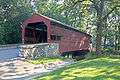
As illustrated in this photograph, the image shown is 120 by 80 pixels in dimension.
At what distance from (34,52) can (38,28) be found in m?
14.1

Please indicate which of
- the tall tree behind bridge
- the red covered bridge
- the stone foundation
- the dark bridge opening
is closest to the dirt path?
the stone foundation

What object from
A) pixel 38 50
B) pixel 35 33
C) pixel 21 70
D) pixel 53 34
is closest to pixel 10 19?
pixel 35 33

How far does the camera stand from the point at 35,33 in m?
42.8

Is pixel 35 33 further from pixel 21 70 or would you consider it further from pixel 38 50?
pixel 21 70

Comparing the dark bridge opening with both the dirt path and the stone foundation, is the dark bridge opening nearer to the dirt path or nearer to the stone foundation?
the stone foundation

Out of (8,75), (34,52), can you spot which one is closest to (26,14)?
(34,52)

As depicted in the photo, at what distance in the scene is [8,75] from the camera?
58.7ft

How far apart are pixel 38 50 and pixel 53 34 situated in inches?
230

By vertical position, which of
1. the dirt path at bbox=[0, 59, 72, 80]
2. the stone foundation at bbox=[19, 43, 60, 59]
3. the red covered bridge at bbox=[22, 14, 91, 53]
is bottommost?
the dirt path at bbox=[0, 59, 72, 80]

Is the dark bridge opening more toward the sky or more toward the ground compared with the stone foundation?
more toward the sky

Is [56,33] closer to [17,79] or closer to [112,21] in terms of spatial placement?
[17,79]

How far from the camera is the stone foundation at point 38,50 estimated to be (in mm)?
28016

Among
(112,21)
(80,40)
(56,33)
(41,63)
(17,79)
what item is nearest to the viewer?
(17,79)

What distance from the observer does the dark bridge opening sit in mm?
40438
